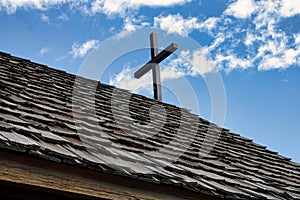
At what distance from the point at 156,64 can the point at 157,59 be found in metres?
0.08

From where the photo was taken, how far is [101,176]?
2.29 m

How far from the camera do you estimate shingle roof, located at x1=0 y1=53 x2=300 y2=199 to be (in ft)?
7.82

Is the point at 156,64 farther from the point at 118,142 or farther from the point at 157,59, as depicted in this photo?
the point at 118,142

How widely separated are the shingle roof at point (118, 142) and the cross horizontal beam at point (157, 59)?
101 centimetres

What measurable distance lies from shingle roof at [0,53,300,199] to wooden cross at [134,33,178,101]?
2.62 ft

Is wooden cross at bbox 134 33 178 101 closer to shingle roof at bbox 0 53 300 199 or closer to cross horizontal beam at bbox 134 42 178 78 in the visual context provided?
cross horizontal beam at bbox 134 42 178 78

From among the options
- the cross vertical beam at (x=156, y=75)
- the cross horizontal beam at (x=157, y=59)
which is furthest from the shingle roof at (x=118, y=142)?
the cross horizontal beam at (x=157, y=59)

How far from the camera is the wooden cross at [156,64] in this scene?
6336 mm

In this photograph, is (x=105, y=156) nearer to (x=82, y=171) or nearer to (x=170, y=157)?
(x=82, y=171)

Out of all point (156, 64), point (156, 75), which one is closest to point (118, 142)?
point (156, 75)

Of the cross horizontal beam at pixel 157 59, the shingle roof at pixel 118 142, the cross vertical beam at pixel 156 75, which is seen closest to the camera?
the shingle roof at pixel 118 142

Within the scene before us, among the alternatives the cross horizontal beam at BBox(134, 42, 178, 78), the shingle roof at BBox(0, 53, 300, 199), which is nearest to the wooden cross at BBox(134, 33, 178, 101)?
the cross horizontal beam at BBox(134, 42, 178, 78)

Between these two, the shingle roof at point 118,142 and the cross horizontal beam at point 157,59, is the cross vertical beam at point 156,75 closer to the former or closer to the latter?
the cross horizontal beam at point 157,59

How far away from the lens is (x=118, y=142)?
123 inches
